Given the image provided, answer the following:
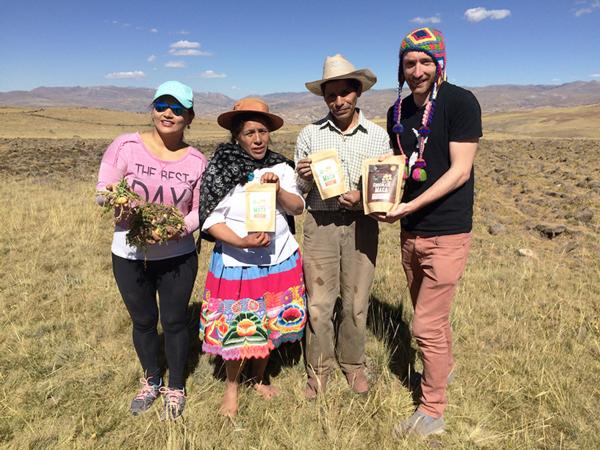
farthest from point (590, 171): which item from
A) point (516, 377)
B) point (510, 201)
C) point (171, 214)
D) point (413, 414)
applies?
point (171, 214)

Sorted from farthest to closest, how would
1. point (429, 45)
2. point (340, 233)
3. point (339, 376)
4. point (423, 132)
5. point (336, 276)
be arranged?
point (339, 376)
point (336, 276)
point (340, 233)
point (423, 132)
point (429, 45)

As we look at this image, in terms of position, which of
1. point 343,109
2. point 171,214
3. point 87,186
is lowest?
point 87,186

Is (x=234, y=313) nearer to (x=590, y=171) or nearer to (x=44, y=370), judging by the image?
(x=44, y=370)

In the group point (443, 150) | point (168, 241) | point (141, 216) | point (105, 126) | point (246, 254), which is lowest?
point (246, 254)

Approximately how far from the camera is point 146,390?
3295mm

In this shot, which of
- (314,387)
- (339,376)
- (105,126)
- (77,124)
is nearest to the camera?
(314,387)

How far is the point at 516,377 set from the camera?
3518 millimetres

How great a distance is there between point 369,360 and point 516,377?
130cm

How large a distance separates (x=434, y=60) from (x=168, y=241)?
7.21ft

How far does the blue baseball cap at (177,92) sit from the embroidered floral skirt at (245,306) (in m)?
1.10

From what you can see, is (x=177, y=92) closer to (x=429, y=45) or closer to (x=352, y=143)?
(x=352, y=143)

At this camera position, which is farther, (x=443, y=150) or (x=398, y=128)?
(x=398, y=128)

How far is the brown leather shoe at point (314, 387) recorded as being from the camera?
3.39 m

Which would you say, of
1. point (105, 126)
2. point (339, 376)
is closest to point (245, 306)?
point (339, 376)
